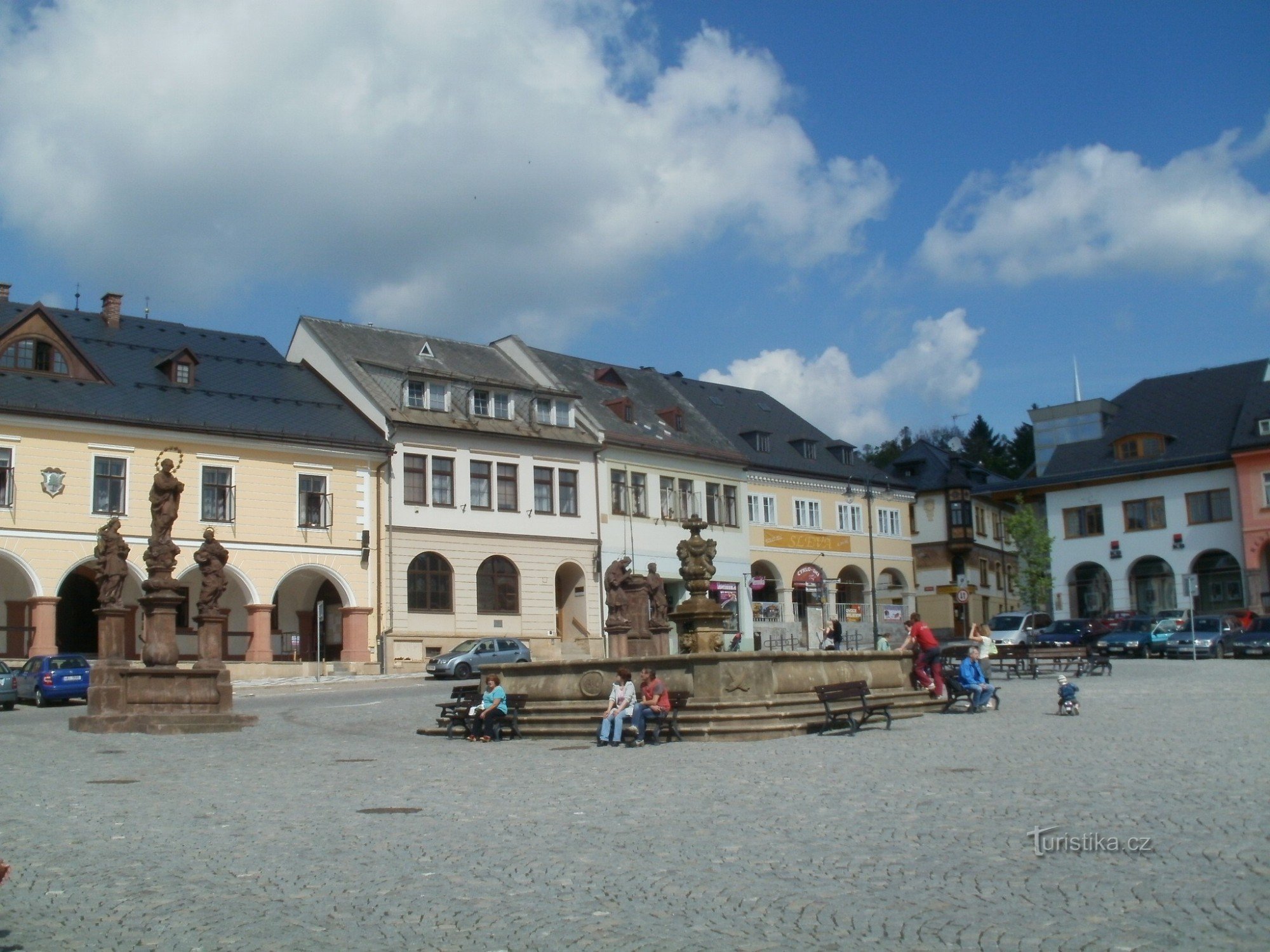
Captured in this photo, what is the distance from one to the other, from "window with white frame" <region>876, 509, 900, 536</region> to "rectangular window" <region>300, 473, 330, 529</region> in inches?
1136

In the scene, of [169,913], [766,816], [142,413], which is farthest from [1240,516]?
[169,913]

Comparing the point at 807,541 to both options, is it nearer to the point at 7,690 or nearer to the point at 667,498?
the point at 667,498

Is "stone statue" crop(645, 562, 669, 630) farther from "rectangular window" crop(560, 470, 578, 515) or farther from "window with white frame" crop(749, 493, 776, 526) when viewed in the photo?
"window with white frame" crop(749, 493, 776, 526)

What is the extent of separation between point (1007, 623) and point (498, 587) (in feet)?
59.3

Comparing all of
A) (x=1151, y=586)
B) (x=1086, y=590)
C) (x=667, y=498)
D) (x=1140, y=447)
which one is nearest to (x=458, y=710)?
(x=667, y=498)

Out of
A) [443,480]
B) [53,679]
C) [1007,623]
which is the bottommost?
[53,679]

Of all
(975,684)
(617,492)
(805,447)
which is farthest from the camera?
(805,447)

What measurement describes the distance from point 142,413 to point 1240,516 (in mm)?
45531

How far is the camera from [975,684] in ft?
76.9

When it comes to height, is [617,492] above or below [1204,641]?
above

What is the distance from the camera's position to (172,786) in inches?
619

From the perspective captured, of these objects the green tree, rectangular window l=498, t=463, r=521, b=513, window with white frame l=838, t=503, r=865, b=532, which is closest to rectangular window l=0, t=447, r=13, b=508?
rectangular window l=498, t=463, r=521, b=513

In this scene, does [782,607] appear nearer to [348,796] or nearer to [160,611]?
[160,611]

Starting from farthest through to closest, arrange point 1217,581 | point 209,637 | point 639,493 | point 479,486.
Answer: point 1217,581, point 639,493, point 479,486, point 209,637
